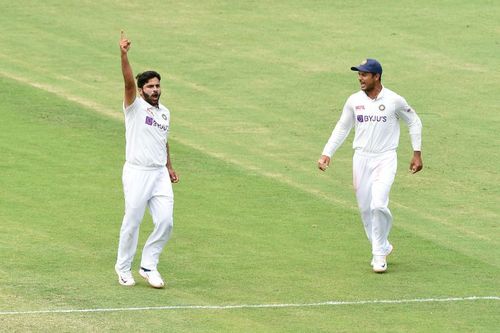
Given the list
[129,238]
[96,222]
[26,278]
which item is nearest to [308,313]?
[129,238]

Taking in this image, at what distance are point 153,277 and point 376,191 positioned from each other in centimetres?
298

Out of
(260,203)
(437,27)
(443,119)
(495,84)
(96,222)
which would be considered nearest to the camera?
(96,222)

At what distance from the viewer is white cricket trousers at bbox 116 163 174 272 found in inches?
629

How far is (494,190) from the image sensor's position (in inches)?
868

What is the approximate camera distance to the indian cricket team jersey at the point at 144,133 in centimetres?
1592

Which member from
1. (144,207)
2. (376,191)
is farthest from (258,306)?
(376,191)

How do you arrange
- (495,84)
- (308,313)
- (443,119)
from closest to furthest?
1. (308,313)
2. (443,119)
3. (495,84)

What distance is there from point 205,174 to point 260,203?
214 cm

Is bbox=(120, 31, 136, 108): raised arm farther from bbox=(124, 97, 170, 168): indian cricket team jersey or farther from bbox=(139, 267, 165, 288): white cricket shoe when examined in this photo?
bbox=(139, 267, 165, 288): white cricket shoe

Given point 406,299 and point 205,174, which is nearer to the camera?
point 406,299

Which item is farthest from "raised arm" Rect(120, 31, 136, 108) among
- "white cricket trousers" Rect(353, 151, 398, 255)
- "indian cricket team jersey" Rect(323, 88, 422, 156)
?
"white cricket trousers" Rect(353, 151, 398, 255)

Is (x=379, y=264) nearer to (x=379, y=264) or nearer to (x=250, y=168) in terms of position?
(x=379, y=264)

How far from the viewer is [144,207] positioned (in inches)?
633

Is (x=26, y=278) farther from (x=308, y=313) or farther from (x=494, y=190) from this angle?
(x=494, y=190)
